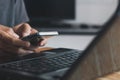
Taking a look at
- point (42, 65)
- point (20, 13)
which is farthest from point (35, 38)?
point (20, 13)

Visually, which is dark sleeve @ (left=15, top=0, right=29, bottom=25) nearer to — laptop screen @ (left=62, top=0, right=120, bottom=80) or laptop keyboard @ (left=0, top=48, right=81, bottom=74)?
laptop keyboard @ (left=0, top=48, right=81, bottom=74)

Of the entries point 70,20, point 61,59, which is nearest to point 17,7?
point 61,59

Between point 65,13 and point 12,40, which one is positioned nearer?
point 12,40

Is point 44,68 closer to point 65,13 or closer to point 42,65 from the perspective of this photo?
point 42,65

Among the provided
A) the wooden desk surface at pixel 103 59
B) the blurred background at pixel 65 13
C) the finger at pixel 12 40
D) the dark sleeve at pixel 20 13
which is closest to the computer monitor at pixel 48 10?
the blurred background at pixel 65 13

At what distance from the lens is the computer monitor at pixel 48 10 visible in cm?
326

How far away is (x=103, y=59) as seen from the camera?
1.70 ft

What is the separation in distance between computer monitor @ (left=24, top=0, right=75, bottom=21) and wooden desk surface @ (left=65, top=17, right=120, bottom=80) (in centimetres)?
268

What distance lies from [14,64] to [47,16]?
2.67 metres

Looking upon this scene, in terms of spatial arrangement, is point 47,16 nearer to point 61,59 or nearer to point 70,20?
point 70,20

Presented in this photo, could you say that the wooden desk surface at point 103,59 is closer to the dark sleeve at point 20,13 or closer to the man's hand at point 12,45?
the man's hand at point 12,45

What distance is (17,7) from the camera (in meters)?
1.72

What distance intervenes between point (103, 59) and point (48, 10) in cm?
282

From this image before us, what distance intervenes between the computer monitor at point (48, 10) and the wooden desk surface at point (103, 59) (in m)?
2.68
